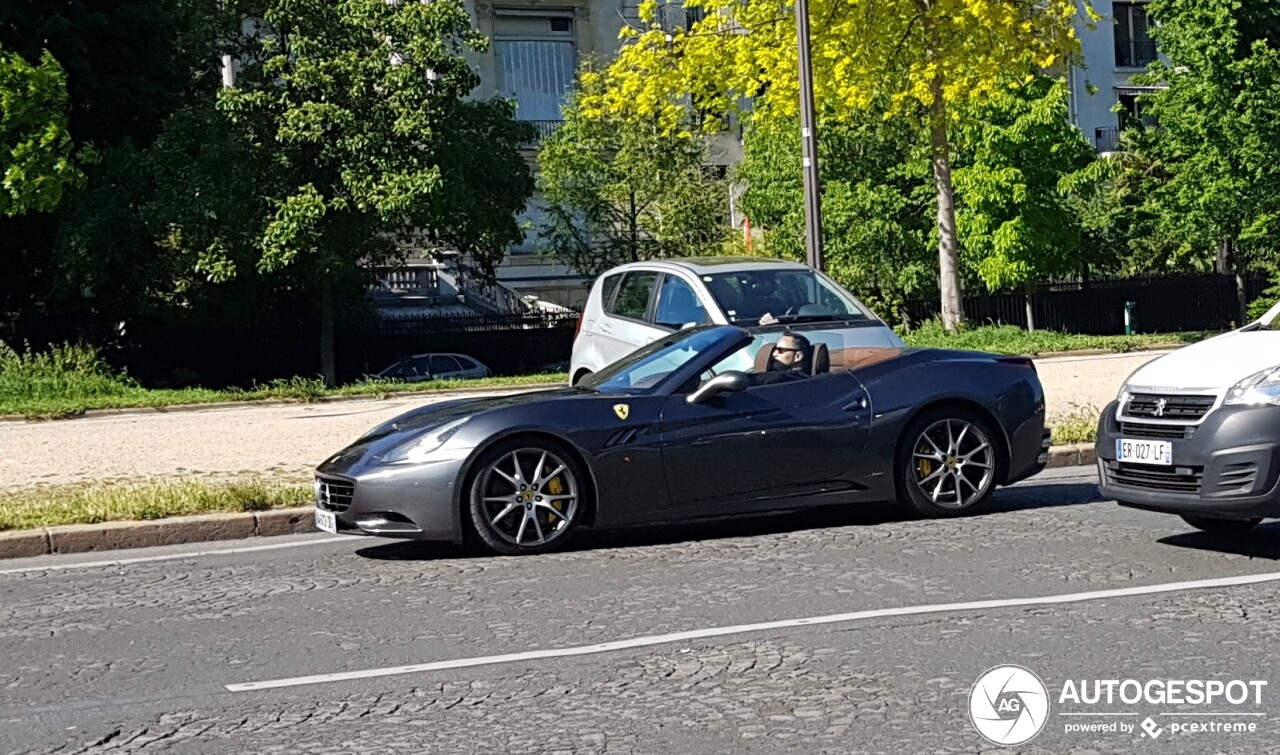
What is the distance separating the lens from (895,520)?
10016 mm

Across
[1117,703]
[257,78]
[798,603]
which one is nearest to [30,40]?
[257,78]

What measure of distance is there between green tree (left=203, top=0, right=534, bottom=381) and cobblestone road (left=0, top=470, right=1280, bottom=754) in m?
20.4

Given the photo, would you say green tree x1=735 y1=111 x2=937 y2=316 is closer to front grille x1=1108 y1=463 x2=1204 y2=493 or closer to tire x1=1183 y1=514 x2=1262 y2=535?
tire x1=1183 y1=514 x2=1262 y2=535

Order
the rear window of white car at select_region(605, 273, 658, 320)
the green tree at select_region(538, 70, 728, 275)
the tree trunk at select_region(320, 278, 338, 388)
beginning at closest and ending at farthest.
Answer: the rear window of white car at select_region(605, 273, 658, 320)
the tree trunk at select_region(320, 278, 338, 388)
the green tree at select_region(538, 70, 728, 275)

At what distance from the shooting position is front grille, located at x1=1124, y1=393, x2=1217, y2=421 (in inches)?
310

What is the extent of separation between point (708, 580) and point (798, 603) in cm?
78

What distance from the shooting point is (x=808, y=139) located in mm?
20422

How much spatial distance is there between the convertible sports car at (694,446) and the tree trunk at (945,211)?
18.9 m

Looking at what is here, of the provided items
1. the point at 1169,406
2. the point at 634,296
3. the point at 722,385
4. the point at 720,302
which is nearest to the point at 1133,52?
the point at 634,296

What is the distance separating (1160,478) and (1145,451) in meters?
0.17

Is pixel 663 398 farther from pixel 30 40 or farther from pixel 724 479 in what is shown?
pixel 30 40

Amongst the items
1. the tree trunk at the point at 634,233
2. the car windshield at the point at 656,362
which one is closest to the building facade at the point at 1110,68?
the tree trunk at the point at 634,233

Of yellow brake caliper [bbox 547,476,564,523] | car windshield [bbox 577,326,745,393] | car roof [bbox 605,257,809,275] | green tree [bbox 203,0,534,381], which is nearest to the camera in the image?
yellow brake caliper [bbox 547,476,564,523]

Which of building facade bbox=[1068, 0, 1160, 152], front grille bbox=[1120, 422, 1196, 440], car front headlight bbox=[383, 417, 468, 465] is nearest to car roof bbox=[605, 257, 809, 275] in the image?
car front headlight bbox=[383, 417, 468, 465]
